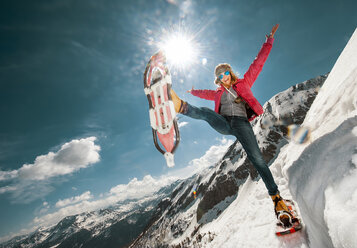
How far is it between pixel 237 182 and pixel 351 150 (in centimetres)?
7116

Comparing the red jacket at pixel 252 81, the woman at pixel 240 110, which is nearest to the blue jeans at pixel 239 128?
the woman at pixel 240 110

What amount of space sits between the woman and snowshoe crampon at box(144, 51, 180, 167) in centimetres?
24

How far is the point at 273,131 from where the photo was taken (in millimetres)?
59094

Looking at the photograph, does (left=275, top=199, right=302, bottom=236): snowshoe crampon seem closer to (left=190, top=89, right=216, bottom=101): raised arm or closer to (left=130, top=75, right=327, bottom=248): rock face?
(left=190, top=89, right=216, bottom=101): raised arm

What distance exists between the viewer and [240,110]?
382 centimetres

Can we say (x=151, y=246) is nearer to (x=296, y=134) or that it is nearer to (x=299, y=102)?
(x=299, y=102)

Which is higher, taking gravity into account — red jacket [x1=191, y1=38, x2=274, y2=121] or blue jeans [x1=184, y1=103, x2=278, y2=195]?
red jacket [x1=191, y1=38, x2=274, y2=121]

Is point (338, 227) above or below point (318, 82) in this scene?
below

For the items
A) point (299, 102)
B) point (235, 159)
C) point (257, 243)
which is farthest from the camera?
point (235, 159)

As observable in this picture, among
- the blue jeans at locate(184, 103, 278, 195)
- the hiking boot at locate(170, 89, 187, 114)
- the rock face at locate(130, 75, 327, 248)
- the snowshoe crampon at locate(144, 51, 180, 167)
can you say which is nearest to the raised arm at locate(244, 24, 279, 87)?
the blue jeans at locate(184, 103, 278, 195)

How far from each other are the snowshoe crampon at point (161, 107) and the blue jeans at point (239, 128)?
1.69ft

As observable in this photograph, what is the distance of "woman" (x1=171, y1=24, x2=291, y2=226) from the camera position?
3.52 meters

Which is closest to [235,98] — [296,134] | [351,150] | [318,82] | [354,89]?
[296,134]

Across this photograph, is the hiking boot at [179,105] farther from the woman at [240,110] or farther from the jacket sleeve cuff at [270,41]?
the jacket sleeve cuff at [270,41]
